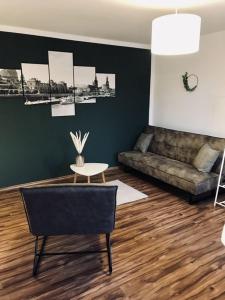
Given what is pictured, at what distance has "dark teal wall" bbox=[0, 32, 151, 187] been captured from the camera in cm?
356

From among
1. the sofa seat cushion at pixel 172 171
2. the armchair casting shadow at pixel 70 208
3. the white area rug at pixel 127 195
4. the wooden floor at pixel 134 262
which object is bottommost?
the wooden floor at pixel 134 262

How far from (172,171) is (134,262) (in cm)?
168

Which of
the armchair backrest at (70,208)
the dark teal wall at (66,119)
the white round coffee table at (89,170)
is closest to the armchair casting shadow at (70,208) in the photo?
the armchair backrest at (70,208)

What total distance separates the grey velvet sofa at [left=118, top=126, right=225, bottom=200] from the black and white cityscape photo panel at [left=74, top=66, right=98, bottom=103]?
122 centimetres

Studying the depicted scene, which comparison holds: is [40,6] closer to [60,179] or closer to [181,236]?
[60,179]

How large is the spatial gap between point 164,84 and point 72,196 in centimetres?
351

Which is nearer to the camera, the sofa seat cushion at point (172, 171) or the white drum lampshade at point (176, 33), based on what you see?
the white drum lampshade at point (176, 33)

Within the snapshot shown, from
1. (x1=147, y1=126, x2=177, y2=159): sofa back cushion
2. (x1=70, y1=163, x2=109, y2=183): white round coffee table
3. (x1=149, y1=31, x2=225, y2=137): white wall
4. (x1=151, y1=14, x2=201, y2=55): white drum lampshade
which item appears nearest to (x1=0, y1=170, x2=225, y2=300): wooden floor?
(x1=70, y1=163, x2=109, y2=183): white round coffee table

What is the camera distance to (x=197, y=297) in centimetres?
186

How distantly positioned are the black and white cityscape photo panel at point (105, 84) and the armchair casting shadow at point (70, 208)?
2.74 metres

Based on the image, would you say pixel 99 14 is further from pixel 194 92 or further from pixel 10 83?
pixel 194 92

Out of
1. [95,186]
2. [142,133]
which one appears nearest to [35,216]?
[95,186]

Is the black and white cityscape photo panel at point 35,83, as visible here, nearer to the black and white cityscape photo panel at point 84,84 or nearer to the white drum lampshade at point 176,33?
the black and white cityscape photo panel at point 84,84

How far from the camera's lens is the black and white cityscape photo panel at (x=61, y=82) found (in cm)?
375
